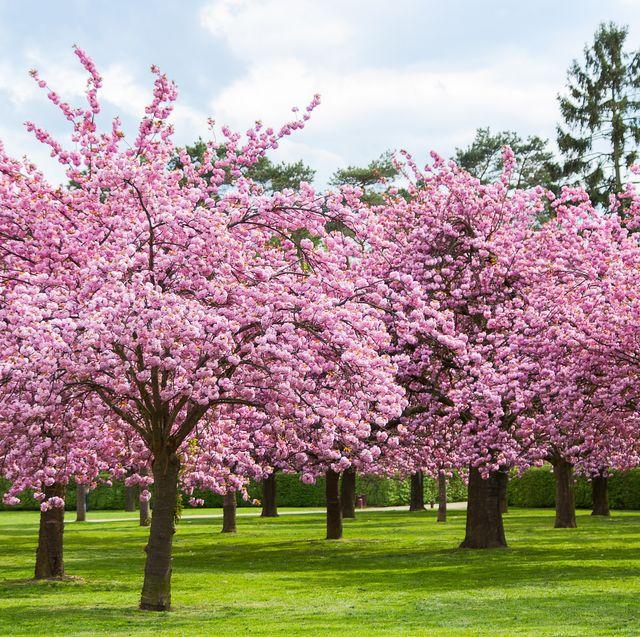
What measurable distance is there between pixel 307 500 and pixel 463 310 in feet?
124

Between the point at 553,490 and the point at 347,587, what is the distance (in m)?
37.7

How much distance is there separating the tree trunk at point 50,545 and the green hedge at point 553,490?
33272 mm

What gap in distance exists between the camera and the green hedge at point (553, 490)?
50219 mm

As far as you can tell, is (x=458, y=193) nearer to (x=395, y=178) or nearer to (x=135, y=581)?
(x=135, y=581)

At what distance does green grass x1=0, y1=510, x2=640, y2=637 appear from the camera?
1410cm

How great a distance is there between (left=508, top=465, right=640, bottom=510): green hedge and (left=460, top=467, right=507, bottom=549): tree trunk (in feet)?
74.0

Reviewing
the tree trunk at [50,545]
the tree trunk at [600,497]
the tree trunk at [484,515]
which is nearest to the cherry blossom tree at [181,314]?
the tree trunk at [50,545]

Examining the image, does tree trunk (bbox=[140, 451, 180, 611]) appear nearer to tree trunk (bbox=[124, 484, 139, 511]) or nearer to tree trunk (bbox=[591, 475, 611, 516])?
tree trunk (bbox=[591, 475, 611, 516])

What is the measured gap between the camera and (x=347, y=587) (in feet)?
63.5

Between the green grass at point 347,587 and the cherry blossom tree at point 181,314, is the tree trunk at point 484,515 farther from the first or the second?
the cherry blossom tree at point 181,314

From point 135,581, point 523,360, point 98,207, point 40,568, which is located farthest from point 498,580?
point 98,207

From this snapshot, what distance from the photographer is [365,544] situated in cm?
3058

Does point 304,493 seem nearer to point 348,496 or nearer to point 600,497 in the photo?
point 348,496

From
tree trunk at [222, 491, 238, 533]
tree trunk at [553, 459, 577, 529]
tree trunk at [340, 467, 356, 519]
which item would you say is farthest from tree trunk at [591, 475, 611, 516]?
tree trunk at [222, 491, 238, 533]
